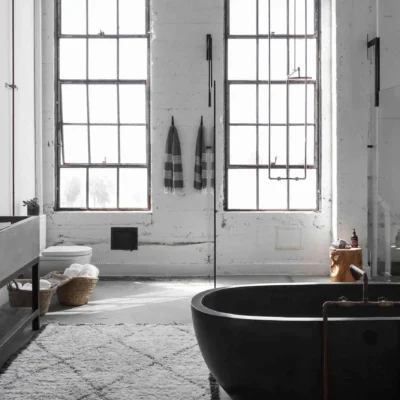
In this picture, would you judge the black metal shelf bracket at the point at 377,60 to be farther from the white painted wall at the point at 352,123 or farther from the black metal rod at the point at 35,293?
the black metal rod at the point at 35,293

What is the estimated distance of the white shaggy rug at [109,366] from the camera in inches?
103

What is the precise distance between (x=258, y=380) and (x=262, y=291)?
2.28 feet

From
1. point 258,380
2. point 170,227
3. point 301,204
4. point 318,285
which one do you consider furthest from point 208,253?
point 258,380

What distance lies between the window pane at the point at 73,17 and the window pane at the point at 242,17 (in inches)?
58.2

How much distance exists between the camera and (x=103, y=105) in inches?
225

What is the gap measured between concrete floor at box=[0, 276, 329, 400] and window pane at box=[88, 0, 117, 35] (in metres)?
2.49

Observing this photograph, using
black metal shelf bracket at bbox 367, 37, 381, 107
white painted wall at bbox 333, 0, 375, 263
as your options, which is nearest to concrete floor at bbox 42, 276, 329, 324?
white painted wall at bbox 333, 0, 375, 263

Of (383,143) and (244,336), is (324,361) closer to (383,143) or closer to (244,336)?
(244,336)

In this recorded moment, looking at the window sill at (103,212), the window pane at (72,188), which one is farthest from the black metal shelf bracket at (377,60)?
the window pane at (72,188)

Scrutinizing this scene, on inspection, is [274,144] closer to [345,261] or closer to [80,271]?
[345,261]

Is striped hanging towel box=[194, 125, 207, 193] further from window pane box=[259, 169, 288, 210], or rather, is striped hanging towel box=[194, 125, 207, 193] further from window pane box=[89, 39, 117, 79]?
window pane box=[89, 39, 117, 79]

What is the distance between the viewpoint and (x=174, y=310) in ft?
14.0

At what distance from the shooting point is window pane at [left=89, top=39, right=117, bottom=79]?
568cm

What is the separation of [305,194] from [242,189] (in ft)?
2.10
